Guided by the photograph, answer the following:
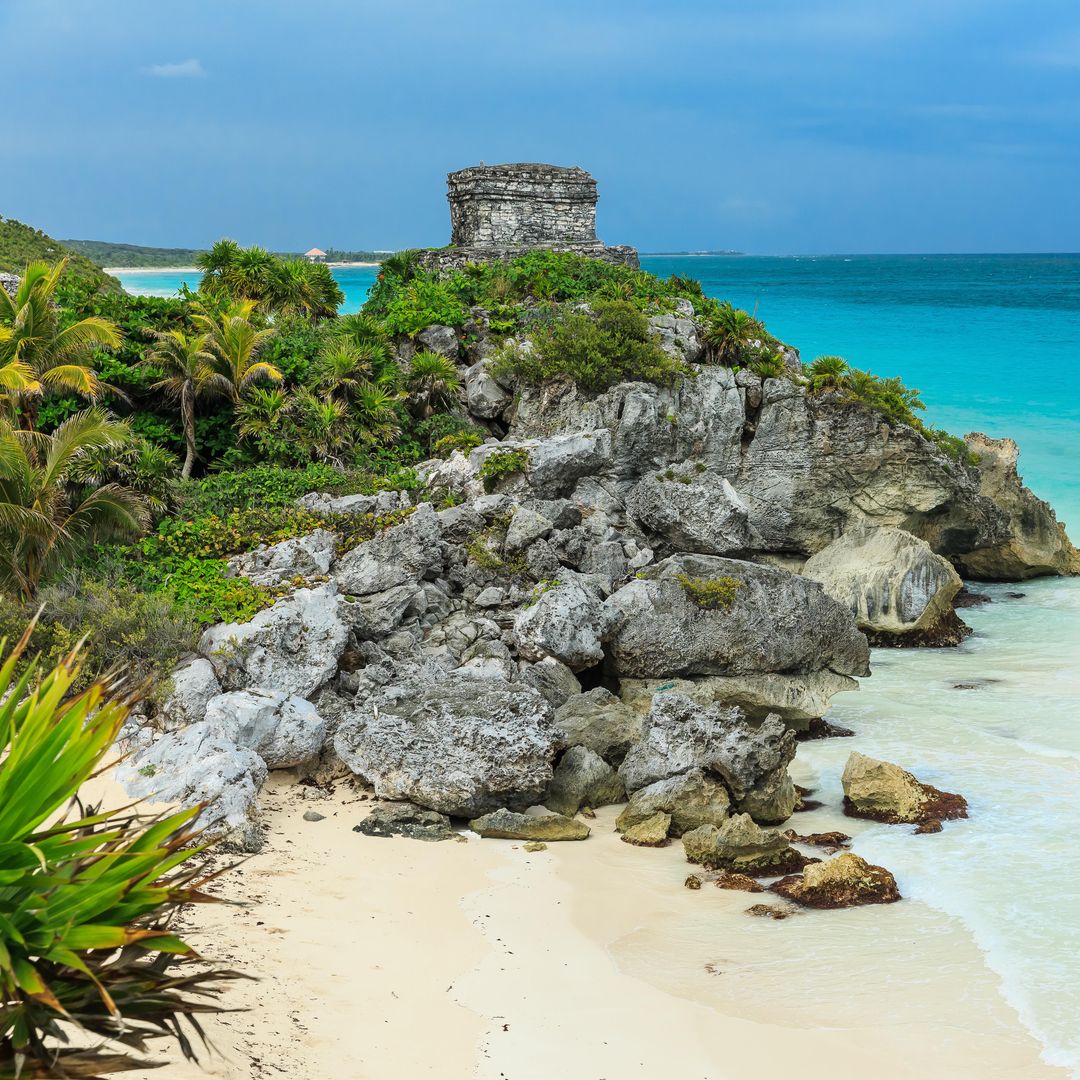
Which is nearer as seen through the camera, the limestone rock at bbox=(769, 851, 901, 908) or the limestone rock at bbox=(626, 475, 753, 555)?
the limestone rock at bbox=(769, 851, 901, 908)

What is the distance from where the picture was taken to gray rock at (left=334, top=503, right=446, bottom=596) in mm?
13523

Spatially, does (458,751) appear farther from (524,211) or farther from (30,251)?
(30,251)

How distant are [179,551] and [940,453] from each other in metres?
12.3

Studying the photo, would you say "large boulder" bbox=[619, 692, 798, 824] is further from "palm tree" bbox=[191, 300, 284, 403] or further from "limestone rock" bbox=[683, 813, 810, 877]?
"palm tree" bbox=[191, 300, 284, 403]

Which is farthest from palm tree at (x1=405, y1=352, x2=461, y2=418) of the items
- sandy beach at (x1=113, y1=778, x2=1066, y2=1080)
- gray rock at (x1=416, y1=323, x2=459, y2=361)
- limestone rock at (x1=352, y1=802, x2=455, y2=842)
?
sandy beach at (x1=113, y1=778, x2=1066, y2=1080)

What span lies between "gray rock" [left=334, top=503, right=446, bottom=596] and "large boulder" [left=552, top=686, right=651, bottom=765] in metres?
2.78

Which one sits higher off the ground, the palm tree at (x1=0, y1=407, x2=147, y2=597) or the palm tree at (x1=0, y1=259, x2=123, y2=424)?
the palm tree at (x1=0, y1=259, x2=123, y2=424)

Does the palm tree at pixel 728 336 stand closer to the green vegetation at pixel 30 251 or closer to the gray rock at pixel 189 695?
the gray rock at pixel 189 695

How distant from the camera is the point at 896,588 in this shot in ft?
55.9

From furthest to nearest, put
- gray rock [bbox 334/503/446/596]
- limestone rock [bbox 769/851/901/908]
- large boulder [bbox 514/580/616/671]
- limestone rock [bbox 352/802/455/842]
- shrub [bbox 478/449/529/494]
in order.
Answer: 1. shrub [bbox 478/449/529/494]
2. gray rock [bbox 334/503/446/596]
3. large boulder [bbox 514/580/616/671]
4. limestone rock [bbox 352/802/455/842]
5. limestone rock [bbox 769/851/901/908]

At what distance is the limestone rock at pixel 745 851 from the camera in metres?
9.55

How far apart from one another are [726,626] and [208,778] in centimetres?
623

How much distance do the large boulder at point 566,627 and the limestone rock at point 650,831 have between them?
9.36ft

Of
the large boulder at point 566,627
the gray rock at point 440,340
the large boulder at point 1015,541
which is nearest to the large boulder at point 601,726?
the large boulder at point 566,627
